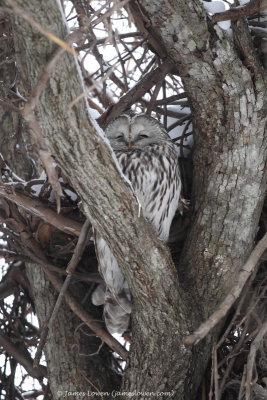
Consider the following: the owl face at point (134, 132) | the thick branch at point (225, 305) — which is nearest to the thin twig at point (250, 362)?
the thick branch at point (225, 305)

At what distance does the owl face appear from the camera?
2.66 m

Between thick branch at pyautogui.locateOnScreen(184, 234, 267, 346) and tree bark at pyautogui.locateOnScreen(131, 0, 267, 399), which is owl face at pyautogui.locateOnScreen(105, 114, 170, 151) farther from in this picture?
thick branch at pyautogui.locateOnScreen(184, 234, 267, 346)

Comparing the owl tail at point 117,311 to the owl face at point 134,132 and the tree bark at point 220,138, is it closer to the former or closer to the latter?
the tree bark at point 220,138

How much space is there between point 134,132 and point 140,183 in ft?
0.99

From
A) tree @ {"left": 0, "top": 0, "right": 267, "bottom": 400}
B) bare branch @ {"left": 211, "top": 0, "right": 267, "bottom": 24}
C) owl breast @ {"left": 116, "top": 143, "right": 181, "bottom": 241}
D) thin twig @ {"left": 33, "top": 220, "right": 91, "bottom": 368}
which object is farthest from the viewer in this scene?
owl breast @ {"left": 116, "top": 143, "right": 181, "bottom": 241}

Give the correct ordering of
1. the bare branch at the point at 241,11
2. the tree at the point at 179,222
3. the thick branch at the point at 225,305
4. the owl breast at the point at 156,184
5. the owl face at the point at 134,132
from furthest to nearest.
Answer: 1. the owl face at the point at 134,132
2. the owl breast at the point at 156,184
3. the bare branch at the point at 241,11
4. the tree at the point at 179,222
5. the thick branch at the point at 225,305

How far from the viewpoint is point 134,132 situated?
267 cm

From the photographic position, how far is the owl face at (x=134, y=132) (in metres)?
2.66

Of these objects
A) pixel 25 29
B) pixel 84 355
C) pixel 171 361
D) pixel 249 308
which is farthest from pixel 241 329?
pixel 25 29

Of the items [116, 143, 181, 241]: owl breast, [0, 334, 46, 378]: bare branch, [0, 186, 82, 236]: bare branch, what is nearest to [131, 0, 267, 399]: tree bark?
[116, 143, 181, 241]: owl breast

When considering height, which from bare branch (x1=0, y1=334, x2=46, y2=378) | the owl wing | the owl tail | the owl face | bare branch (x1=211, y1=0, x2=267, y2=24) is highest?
bare branch (x1=211, y1=0, x2=267, y2=24)

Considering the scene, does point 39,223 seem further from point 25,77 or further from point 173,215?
point 25,77

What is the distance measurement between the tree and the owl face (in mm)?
69

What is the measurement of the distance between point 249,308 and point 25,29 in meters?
1.31
